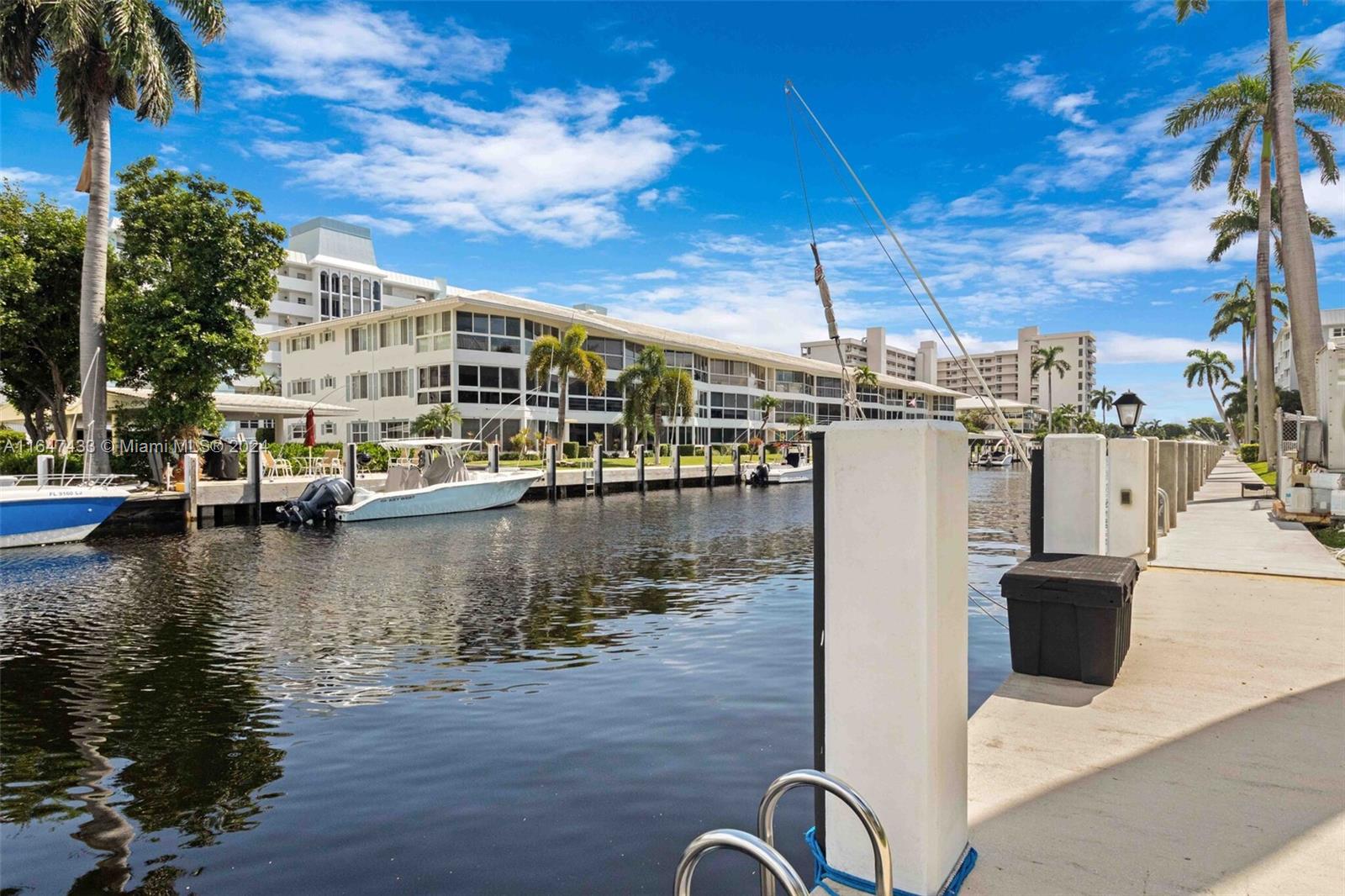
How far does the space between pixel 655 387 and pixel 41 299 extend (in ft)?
114

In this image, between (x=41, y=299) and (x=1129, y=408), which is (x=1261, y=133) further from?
(x=41, y=299)

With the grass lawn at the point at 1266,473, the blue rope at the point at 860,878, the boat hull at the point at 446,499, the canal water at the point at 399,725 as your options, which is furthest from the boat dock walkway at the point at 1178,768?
the boat hull at the point at 446,499

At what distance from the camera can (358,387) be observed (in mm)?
56562

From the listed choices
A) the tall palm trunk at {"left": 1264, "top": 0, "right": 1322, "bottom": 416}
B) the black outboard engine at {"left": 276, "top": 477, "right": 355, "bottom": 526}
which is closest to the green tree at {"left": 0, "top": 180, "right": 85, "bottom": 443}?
the black outboard engine at {"left": 276, "top": 477, "right": 355, "bottom": 526}

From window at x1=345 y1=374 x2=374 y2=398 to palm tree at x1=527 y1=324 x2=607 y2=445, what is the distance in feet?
39.9

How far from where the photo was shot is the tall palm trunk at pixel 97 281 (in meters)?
26.7

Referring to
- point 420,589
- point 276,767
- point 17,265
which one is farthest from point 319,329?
point 276,767

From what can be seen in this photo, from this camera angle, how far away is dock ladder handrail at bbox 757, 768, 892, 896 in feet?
8.44

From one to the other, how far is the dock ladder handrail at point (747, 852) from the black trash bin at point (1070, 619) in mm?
3724

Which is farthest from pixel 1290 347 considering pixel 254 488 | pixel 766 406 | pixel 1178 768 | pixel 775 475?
pixel 1178 768

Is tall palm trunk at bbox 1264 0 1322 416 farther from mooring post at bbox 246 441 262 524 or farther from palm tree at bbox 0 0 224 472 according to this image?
palm tree at bbox 0 0 224 472

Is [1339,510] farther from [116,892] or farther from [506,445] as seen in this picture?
[506,445]

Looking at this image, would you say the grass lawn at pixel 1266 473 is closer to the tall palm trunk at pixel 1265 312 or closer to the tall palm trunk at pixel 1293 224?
the tall palm trunk at pixel 1265 312

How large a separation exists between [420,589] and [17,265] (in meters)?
25.0
